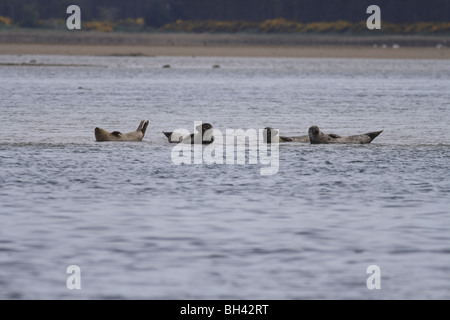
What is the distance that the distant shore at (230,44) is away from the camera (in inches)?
6171

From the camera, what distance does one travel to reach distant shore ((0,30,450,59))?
157m

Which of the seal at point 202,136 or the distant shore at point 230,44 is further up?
the distant shore at point 230,44

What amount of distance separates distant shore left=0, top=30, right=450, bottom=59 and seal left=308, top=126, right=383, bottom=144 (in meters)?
122

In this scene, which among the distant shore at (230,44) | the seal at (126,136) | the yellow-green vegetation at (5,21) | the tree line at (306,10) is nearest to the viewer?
the seal at (126,136)

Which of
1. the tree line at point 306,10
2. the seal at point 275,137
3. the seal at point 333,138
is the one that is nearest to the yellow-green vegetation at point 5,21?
the tree line at point 306,10

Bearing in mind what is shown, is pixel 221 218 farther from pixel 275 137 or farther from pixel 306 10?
pixel 306 10

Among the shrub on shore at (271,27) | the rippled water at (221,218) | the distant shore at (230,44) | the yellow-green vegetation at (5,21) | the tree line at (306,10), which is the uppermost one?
the tree line at (306,10)

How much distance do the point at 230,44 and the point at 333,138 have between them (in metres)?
142

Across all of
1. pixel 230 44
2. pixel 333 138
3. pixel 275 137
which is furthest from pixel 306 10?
pixel 275 137

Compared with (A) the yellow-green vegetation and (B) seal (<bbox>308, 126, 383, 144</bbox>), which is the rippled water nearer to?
(B) seal (<bbox>308, 126, 383, 144</bbox>)

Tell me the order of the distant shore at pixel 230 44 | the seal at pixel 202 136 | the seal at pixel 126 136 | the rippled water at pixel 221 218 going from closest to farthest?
the rippled water at pixel 221 218
the seal at pixel 202 136
the seal at pixel 126 136
the distant shore at pixel 230 44

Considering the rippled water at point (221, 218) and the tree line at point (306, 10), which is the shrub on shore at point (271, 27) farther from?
the rippled water at point (221, 218)

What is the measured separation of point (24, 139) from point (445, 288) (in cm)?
2052

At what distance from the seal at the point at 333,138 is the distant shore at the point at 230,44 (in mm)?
122466
